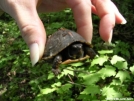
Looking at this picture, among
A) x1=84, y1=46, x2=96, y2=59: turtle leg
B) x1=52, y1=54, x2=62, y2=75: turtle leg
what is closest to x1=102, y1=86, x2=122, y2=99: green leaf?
x1=84, y1=46, x2=96, y2=59: turtle leg

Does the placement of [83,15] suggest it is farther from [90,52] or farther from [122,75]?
[122,75]

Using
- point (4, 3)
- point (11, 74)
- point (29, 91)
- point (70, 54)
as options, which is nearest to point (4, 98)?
point (29, 91)

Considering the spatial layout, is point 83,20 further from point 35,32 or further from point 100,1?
point 35,32

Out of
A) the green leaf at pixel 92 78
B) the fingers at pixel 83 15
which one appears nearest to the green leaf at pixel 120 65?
the green leaf at pixel 92 78

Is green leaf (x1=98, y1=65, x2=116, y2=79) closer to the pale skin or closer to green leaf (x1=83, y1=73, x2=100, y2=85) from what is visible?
green leaf (x1=83, y1=73, x2=100, y2=85)

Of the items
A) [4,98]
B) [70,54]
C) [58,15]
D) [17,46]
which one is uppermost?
[70,54]

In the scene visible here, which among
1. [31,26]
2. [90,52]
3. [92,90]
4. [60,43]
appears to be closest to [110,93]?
[92,90]

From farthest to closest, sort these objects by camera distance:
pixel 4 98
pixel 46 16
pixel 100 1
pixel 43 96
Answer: pixel 46 16
pixel 4 98
pixel 43 96
pixel 100 1

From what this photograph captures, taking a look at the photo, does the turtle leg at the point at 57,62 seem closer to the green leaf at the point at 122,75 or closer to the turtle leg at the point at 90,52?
the turtle leg at the point at 90,52
